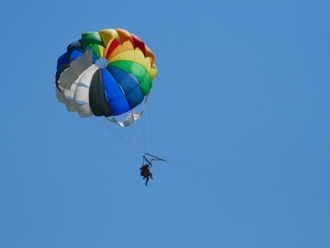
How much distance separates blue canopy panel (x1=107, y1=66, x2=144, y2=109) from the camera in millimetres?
29641

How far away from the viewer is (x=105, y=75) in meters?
29.7

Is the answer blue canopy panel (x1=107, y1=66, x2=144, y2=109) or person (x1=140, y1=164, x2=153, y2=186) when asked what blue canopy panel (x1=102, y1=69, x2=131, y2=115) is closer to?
blue canopy panel (x1=107, y1=66, x2=144, y2=109)

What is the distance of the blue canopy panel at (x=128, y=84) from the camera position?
97.2 ft

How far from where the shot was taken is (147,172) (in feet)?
97.7

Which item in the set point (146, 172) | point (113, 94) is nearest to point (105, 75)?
point (113, 94)

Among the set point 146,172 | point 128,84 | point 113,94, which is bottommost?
point 146,172

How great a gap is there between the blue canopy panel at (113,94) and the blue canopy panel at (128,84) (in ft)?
0.51

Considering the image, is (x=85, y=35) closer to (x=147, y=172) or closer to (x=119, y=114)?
(x=119, y=114)

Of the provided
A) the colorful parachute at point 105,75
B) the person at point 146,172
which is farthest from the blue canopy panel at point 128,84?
the person at point 146,172

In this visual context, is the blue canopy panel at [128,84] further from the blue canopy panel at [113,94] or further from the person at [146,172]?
the person at [146,172]

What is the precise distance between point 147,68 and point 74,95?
2.99 m

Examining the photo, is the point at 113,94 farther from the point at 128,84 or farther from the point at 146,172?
the point at 146,172

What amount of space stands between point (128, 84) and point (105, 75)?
3.04ft

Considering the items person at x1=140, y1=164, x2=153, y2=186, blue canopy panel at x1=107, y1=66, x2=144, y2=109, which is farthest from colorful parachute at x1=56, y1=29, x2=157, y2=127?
person at x1=140, y1=164, x2=153, y2=186
